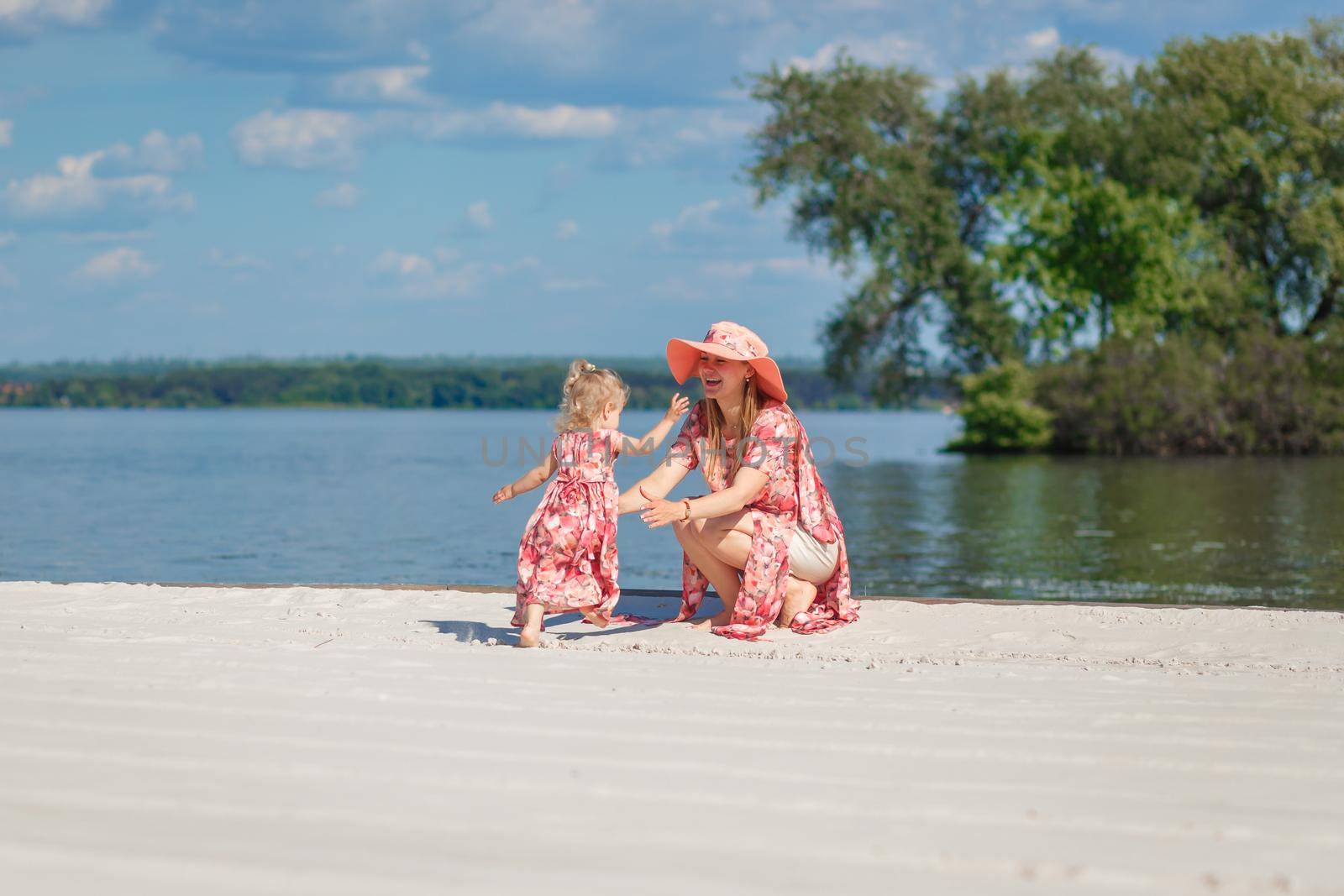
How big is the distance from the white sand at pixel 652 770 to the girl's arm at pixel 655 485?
2.24 ft

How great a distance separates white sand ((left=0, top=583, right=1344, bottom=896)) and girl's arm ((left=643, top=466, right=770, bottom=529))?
54 cm

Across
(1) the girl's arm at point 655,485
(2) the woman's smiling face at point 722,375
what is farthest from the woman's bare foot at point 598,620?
(2) the woman's smiling face at point 722,375

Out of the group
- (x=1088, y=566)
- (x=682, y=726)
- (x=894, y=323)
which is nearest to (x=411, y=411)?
(x=894, y=323)

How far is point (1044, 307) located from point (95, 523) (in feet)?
83.5

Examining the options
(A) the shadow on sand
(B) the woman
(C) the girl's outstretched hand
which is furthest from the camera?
(A) the shadow on sand

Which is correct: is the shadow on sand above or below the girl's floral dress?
below

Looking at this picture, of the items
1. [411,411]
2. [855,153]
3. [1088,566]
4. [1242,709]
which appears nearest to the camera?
[1242,709]

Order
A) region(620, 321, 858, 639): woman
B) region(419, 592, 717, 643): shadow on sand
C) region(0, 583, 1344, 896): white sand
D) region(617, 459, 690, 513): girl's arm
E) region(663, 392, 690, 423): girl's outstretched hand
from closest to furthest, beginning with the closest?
1. region(0, 583, 1344, 896): white sand
2. region(617, 459, 690, 513): girl's arm
3. region(620, 321, 858, 639): woman
4. region(663, 392, 690, 423): girl's outstretched hand
5. region(419, 592, 717, 643): shadow on sand

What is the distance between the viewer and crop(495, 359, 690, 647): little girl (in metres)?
5.71

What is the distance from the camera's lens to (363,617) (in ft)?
20.6

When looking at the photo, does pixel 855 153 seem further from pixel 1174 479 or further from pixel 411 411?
pixel 411 411

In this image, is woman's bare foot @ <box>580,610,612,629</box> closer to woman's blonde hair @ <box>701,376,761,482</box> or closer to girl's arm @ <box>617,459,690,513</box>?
girl's arm @ <box>617,459,690,513</box>

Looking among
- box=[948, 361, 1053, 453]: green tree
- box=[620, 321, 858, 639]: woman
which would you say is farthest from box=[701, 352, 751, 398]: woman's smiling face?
box=[948, 361, 1053, 453]: green tree

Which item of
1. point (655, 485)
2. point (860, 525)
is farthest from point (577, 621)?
point (860, 525)
